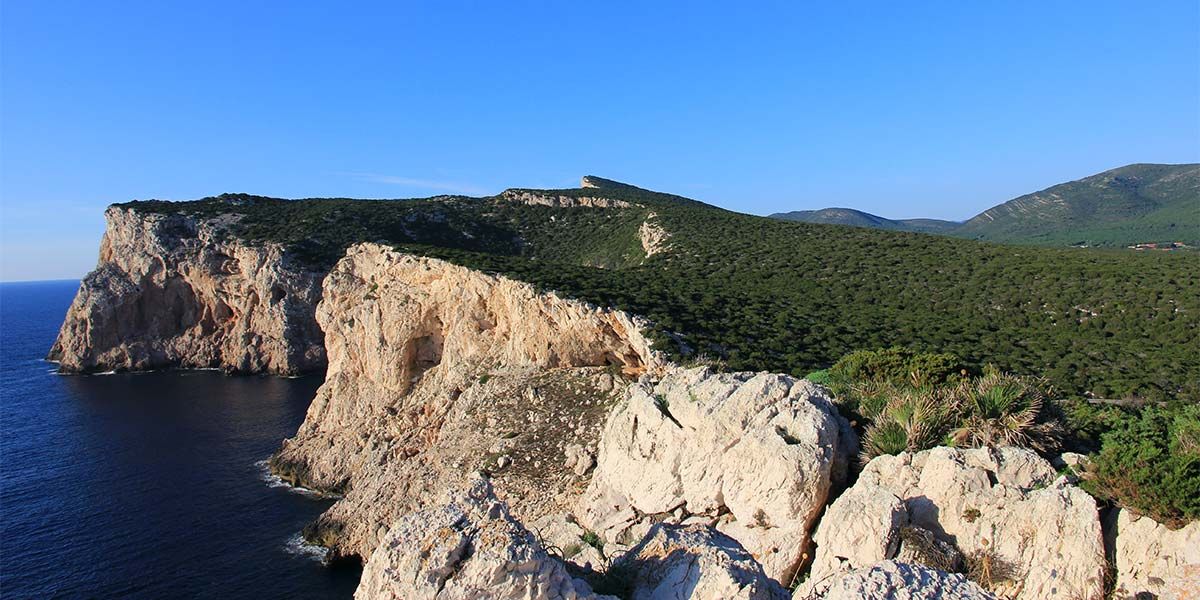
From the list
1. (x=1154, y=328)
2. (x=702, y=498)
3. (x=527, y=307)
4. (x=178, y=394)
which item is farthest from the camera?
(x=178, y=394)

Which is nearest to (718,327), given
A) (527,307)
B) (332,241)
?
(527,307)

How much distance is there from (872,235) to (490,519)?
45194mm

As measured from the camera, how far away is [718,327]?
1056 inches

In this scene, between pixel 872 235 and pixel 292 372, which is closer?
pixel 872 235

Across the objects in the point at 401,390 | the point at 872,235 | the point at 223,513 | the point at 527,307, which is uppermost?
the point at 872,235

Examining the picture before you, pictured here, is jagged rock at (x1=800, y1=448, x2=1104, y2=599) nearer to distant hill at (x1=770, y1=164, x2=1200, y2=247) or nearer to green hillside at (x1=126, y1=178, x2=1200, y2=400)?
green hillside at (x1=126, y1=178, x2=1200, y2=400)

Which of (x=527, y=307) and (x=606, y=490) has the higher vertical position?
(x=527, y=307)

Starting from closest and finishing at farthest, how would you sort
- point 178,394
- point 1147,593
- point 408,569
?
point 408,569 < point 1147,593 < point 178,394

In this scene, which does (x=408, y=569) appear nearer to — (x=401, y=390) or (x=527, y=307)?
(x=527, y=307)

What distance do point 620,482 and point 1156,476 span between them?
31.0 feet

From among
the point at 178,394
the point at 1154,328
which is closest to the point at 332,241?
the point at 178,394

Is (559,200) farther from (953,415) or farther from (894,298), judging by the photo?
(953,415)

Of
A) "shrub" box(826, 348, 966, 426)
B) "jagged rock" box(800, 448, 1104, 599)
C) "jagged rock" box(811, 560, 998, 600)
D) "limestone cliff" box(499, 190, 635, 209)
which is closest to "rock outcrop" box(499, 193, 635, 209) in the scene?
"limestone cliff" box(499, 190, 635, 209)

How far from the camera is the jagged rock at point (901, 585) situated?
6426 millimetres
